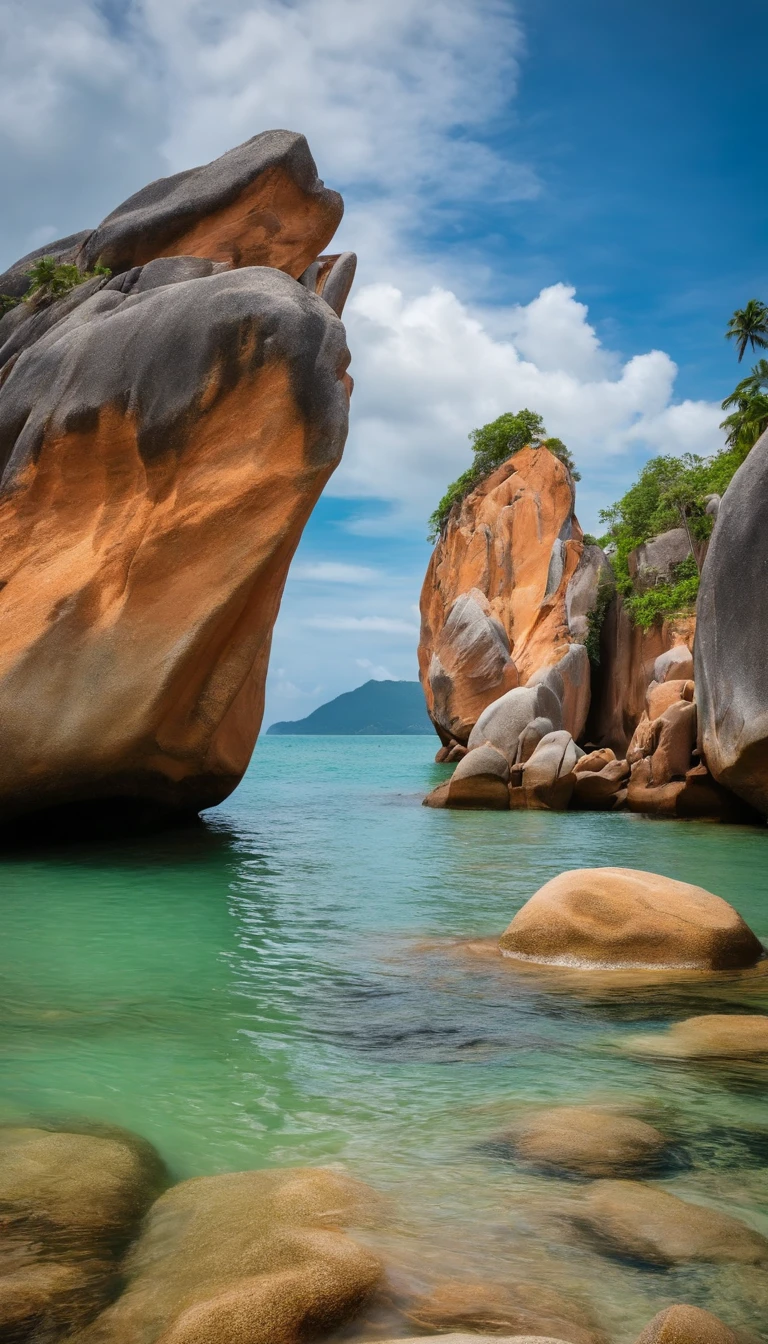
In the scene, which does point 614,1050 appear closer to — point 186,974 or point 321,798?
point 186,974

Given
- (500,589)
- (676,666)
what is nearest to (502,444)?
(500,589)

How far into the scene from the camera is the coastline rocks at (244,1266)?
2781 mm

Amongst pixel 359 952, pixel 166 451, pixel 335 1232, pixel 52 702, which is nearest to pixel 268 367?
pixel 166 451

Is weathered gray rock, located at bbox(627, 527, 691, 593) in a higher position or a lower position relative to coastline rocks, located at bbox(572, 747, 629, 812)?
higher

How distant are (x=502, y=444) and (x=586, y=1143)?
53472mm

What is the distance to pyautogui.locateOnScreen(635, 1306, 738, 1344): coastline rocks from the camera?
2643 millimetres

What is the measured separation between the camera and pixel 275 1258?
310 centimetres

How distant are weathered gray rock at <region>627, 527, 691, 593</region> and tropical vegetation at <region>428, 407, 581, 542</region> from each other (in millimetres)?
15510

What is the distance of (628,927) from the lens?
8039mm

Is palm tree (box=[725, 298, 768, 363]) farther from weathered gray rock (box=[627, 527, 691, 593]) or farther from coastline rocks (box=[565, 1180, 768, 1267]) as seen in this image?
coastline rocks (box=[565, 1180, 768, 1267])

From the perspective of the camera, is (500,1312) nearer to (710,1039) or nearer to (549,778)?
(710,1039)

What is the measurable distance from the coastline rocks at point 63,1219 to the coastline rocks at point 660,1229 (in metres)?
1.63

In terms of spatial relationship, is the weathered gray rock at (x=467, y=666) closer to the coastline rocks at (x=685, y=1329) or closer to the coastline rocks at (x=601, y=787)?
the coastline rocks at (x=601, y=787)

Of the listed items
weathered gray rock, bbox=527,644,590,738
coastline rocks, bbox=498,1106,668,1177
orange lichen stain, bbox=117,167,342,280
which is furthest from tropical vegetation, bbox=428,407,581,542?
coastline rocks, bbox=498,1106,668,1177
